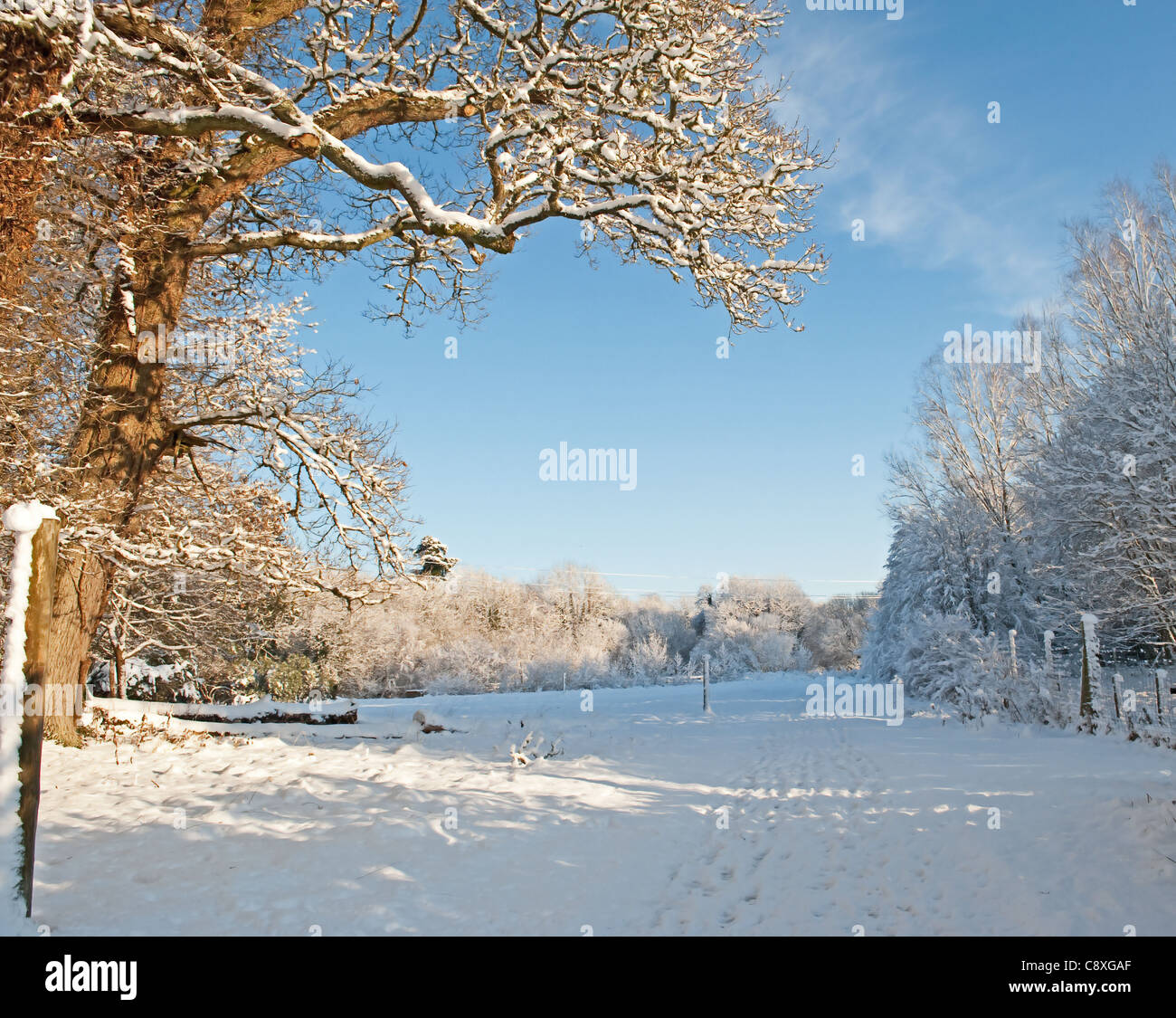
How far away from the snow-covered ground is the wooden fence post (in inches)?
29.7

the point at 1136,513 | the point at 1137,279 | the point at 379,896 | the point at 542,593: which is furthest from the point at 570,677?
the point at 379,896

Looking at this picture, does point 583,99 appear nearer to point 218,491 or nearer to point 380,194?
point 380,194

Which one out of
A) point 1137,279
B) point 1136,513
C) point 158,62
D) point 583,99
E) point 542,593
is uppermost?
point 1137,279

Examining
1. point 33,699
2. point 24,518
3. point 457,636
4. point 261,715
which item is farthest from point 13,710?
point 457,636

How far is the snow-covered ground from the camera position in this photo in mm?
4293

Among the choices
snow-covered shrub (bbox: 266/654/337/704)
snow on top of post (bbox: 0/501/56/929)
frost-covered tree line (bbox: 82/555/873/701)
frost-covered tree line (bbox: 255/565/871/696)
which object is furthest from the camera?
frost-covered tree line (bbox: 255/565/871/696)

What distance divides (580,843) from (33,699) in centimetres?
412

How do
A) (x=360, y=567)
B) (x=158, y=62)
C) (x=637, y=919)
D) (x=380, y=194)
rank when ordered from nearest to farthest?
(x=637, y=919)
(x=158, y=62)
(x=380, y=194)
(x=360, y=567)

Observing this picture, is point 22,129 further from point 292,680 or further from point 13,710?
point 292,680

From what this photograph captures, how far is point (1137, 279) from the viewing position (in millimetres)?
18750

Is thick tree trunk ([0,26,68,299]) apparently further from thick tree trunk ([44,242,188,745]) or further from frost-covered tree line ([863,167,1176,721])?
frost-covered tree line ([863,167,1176,721])

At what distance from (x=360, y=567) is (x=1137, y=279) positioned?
21.2 metres

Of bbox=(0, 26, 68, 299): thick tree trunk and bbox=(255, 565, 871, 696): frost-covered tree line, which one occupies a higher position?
bbox=(0, 26, 68, 299): thick tree trunk

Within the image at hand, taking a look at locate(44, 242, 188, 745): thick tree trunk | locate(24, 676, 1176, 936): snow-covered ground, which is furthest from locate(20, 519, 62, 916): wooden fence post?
locate(44, 242, 188, 745): thick tree trunk
